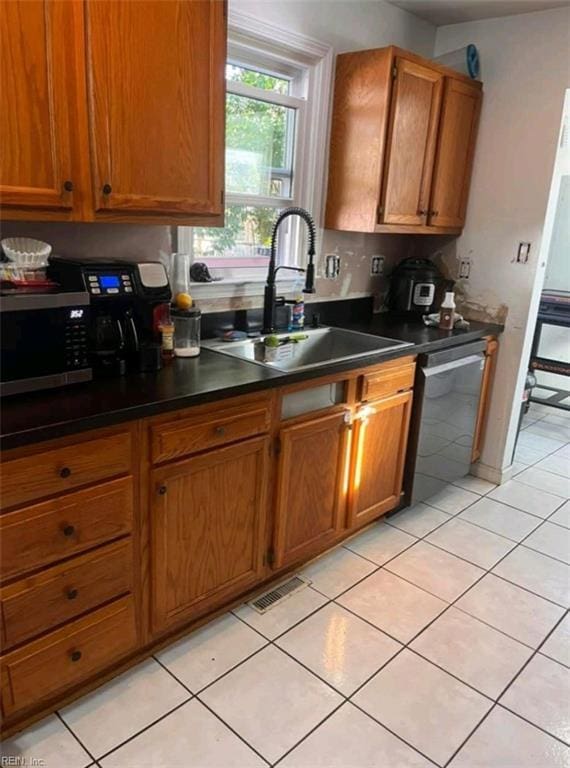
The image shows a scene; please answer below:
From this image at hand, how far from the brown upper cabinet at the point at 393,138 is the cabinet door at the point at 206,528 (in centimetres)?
A: 136

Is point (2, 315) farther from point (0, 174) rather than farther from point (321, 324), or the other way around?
point (321, 324)

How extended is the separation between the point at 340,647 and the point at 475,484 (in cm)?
165

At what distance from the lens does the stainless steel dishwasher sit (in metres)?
2.66

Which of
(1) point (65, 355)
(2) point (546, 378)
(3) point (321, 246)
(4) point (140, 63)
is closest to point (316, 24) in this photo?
(3) point (321, 246)

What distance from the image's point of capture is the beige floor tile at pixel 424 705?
1651mm

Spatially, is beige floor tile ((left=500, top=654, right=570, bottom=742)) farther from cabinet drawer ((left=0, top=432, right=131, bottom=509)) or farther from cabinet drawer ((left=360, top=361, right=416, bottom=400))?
cabinet drawer ((left=0, top=432, right=131, bottom=509))

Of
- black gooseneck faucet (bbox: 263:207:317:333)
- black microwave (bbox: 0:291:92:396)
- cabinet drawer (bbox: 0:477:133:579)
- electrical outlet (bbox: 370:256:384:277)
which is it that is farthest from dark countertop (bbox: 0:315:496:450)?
electrical outlet (bbox: 370:256:384:277)

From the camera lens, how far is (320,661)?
191cm

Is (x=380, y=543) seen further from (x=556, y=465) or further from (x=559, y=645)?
(x=556, y=465)

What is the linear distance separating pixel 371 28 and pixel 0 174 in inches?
82.9

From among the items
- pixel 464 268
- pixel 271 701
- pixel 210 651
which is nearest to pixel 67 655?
pixel 210 651

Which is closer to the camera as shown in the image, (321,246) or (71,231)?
(71,231)

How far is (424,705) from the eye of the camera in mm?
1764

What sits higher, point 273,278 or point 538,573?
point 273,278
